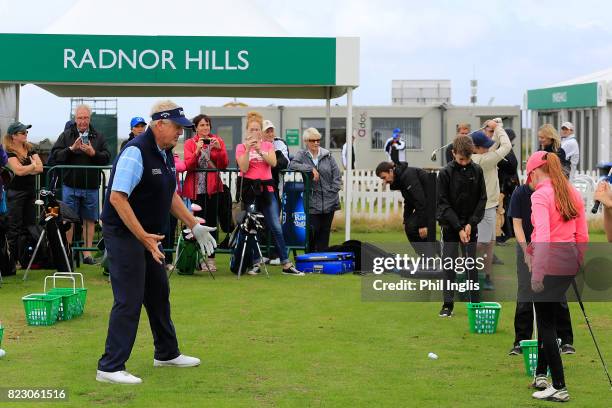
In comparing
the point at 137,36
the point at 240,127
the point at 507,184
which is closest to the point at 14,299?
the point at 137,36

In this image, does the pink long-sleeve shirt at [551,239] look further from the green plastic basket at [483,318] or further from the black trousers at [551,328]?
the green plastic basket at [483,318]

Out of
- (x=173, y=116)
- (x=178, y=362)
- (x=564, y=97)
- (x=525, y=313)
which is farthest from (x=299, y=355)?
Answer: (x=564, y=97)

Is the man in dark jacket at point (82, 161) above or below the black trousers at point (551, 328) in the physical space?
above

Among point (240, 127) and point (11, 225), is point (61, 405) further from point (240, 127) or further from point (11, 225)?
point (240, 127)

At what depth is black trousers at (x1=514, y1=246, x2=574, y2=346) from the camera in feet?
26.9

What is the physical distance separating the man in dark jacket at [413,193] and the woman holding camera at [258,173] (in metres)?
2.14

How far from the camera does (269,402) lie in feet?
23.1

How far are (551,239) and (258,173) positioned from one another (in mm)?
7237

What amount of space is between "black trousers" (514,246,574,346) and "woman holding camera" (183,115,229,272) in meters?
6.44

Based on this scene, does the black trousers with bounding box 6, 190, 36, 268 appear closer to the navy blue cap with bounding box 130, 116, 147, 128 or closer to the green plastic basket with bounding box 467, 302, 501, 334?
the navy blue cap with bounding box 130, 116, 147, 128

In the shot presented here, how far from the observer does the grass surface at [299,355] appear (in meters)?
7.26

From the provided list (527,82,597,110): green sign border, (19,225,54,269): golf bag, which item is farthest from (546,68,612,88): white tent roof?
(19,225,54,269): golf bag

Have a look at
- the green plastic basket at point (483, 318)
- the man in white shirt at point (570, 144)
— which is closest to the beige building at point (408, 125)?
the man in white shirt at point (570, 144)

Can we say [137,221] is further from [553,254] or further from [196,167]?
[196,167]
